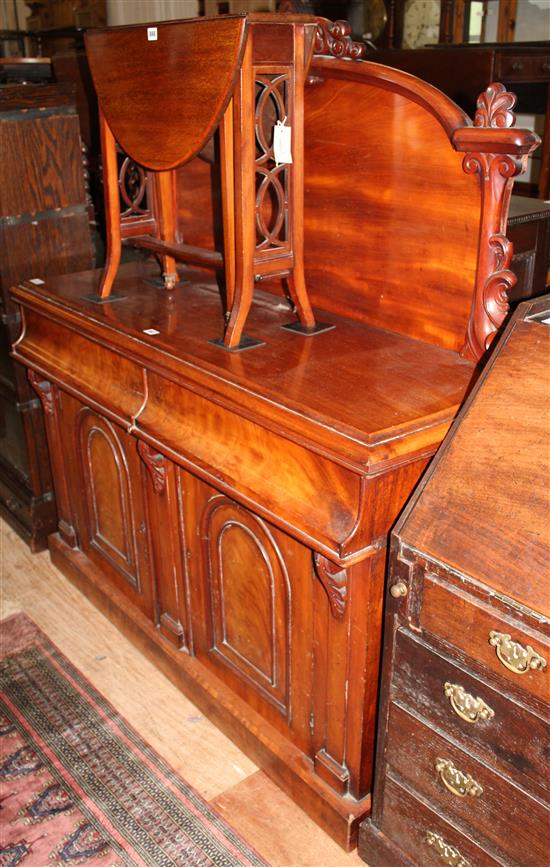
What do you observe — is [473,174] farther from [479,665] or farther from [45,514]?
[45,514]

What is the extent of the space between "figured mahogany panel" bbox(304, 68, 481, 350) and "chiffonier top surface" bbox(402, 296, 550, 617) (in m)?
0.41

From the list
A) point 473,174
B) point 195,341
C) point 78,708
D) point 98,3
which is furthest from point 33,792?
point 98,3

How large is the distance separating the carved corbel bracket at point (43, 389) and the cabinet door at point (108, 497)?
6cm

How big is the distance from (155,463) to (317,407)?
0.74m

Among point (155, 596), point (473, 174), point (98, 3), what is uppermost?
point (98, 3)

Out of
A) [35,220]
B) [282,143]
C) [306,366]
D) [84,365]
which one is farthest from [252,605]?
[35,220]

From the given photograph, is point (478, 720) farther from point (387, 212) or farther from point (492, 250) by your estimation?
point (387, 212)

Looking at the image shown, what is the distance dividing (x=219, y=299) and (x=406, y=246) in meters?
0.67

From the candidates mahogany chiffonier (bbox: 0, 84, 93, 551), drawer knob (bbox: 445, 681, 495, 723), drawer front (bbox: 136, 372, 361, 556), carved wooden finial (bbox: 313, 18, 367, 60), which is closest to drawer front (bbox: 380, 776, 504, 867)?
drawer knob (bbox: 445, 681, 495, 723)

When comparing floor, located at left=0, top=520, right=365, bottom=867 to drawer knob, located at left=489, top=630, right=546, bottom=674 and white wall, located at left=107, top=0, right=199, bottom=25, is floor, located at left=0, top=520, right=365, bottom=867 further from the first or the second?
white wall, located at left=107, top=0, right=199, bottom=25

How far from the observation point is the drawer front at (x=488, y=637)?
4.13 ft

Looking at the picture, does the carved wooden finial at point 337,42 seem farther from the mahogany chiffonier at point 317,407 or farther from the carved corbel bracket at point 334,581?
the carved corbel bracket at point 334,581

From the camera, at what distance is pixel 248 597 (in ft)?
6.75

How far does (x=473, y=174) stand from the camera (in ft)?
5.58
